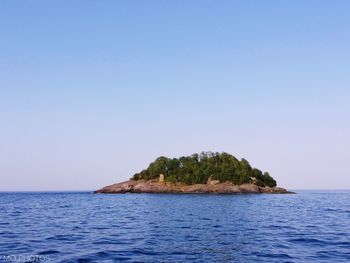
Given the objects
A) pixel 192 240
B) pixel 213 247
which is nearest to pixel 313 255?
pixel 213 247

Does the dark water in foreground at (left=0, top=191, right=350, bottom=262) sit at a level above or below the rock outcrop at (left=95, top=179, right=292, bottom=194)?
below

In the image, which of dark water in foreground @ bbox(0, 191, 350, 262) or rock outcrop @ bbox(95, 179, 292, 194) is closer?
dark water in foreground @ bbox(0, 191, 350, 262)

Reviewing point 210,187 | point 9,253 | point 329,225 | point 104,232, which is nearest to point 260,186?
point 210,187

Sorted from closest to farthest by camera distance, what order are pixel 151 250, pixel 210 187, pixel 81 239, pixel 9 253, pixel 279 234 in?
pixel 9 253, pixel 151 250, pixel 81 239, pixel 279 234, pixel 210 187

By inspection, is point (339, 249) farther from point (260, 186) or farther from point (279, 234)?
point (260, 186)

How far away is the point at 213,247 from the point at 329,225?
76.0ft

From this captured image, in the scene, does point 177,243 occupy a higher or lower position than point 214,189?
lower

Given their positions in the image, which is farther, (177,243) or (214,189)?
(214,189)

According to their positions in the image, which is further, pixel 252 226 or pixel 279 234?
pixel 252 226

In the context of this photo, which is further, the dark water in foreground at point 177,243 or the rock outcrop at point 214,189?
the rock outcrop at point 214,189

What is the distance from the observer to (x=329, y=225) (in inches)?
1886

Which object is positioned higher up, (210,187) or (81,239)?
(210,187)

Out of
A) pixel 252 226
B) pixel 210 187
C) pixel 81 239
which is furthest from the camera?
pixel 210 187

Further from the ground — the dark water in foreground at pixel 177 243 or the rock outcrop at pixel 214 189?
the rock outcrop at pixel 214 189
